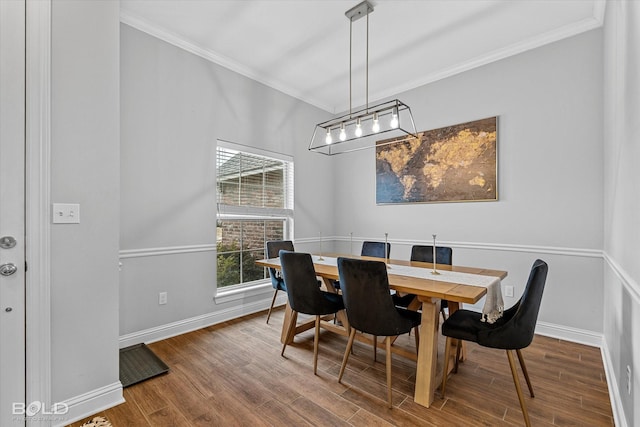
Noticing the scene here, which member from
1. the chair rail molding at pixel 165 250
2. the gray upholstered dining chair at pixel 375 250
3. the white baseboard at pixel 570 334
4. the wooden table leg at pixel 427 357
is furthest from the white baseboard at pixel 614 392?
the chair rail molding at pixel 165 250

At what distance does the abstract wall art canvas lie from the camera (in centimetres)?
330

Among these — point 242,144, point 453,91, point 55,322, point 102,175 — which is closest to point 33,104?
point 102,175

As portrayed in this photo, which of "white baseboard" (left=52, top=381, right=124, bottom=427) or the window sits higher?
the window

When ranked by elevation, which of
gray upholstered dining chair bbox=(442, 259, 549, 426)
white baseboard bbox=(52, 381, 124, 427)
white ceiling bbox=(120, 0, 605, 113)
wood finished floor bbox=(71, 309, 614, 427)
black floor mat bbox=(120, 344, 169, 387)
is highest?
white ceiling bbox=(120, 0, 605, 113)

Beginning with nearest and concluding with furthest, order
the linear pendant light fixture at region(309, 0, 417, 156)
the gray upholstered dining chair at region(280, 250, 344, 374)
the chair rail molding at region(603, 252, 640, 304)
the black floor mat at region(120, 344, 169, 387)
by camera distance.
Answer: the chair rail molding at region(603, 252, 640, 304), the black floor mat at region(120, 344, 169, 387), the gray upholstered dining chair at region(280, 250, 344, 374), the linear pendant light fixture at region(309, 0, 417, 156)

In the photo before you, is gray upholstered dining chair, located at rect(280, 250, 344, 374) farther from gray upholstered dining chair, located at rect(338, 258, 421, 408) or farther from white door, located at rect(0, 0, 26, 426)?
white door, located at rect(0, 0, 26, 426)

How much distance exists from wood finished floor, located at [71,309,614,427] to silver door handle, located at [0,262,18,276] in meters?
1.00

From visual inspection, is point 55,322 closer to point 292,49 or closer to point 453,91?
point 292,49

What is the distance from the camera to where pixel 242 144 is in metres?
3.55

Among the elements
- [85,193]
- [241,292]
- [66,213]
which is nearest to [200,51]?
[85,193]

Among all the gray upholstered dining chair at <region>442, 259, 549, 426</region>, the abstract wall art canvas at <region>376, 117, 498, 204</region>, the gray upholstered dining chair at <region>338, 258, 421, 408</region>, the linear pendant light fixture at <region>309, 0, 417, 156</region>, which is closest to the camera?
the gray upholstered dining chair at <region>442, 259, 549, 426</region>

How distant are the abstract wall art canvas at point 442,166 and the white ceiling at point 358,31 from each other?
0.79m

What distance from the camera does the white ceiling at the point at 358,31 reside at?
2.56m

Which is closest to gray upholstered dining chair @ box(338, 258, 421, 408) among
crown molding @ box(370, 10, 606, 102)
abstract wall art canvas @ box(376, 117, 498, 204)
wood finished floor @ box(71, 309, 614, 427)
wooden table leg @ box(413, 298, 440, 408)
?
wooden table leg @ box(413, 298, 440, 408)
